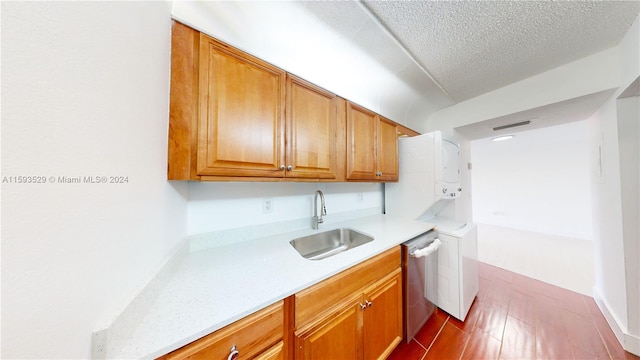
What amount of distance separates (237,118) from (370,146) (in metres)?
1.18

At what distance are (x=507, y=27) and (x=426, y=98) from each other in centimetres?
90

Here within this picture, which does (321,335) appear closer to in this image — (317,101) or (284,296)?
(284,296)

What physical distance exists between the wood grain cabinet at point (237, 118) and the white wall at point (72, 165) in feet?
0.58

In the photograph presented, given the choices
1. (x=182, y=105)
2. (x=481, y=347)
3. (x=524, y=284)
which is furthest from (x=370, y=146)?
(x=524, y=284)

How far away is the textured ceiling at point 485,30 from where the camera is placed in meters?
1.08

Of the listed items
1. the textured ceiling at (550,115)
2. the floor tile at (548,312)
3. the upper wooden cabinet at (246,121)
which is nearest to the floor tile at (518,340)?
the floor tile at (548,312)

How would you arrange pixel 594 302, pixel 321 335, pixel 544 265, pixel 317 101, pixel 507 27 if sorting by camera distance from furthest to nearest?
pixel 544 265 → pixel 594 302 → pixel 317 101 → pixel 507 27 → pixel 321 335

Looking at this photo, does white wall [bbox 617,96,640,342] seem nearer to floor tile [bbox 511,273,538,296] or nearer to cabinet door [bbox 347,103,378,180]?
floor tile [bbox 511,273,538,296]

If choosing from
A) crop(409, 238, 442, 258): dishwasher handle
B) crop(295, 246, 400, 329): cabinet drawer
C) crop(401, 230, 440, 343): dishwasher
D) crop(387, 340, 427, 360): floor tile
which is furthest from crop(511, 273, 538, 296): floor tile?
crop(295, 246, 400, 329): cabinet drawer

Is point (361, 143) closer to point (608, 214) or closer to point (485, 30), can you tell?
point (485, 30)

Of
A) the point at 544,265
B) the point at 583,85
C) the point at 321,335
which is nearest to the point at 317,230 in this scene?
the point at 321,335

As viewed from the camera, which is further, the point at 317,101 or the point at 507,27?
the point at 317,101

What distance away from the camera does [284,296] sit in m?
0.74

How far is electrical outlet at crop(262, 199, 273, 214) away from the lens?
1.40 metres
